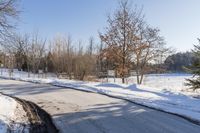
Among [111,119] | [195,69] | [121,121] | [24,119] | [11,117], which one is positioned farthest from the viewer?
[195,69]

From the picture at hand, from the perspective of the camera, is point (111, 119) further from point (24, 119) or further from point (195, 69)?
point (195, 69)

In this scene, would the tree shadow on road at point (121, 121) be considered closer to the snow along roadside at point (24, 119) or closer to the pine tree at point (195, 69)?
the snow along roadside at point (24, 119)

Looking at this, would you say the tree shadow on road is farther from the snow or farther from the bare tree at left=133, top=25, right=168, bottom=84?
the bare tree at left=133, top=25, right=168, bottom=84

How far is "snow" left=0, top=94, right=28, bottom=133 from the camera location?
9.90m

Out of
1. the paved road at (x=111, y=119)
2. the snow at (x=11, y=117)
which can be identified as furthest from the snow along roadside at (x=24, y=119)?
the paved road at (x=111, y=119)

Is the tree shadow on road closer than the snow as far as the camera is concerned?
Yes

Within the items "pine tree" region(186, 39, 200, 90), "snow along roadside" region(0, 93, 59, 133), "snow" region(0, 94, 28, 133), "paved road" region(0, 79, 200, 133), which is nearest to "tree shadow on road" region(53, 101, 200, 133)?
"paved road" region(0, 79, 200, 133)

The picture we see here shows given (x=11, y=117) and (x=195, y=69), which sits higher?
(x=195, y=69)

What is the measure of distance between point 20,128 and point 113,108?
492 cm

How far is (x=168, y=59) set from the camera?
119 feet

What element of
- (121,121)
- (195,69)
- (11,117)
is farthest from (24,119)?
(195,69)

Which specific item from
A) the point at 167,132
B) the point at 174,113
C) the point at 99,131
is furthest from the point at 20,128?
the point at 174,113

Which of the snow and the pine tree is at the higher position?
the pine tree

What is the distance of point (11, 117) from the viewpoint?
11781mm
